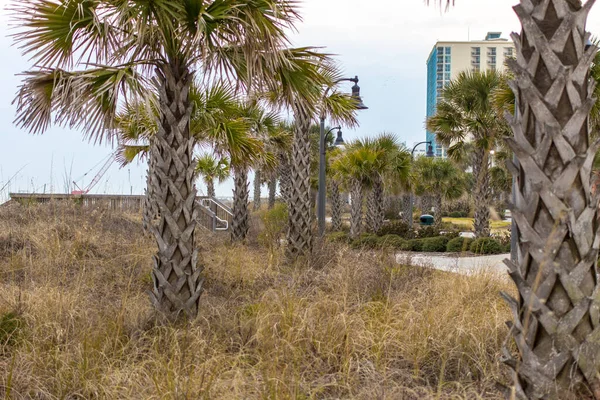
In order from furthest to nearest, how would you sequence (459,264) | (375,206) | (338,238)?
(375,206), (338,238), (459,264)

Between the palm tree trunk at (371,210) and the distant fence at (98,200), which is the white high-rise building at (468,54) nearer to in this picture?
the palm tree trunk at (371,210)

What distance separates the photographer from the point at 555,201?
3145 millimetres

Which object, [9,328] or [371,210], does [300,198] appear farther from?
[371,210]

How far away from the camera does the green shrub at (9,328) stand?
544 cm

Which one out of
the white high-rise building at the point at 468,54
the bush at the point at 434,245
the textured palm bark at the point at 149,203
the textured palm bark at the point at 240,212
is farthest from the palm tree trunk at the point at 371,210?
the white high-rise building at the point at 468,54

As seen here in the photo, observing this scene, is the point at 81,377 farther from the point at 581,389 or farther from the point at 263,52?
the point at 263,52

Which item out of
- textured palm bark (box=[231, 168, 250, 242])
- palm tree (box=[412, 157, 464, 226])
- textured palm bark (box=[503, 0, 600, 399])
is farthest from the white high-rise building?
textured palm bark (box=[503, 0, 600, 399])

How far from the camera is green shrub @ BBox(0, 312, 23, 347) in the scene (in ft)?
17.8

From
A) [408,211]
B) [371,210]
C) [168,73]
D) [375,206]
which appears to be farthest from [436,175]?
[168,73]

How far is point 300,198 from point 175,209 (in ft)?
22.1

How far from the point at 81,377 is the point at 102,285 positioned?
4487 millimetres

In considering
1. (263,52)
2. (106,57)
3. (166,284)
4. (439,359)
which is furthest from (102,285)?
(439,359)

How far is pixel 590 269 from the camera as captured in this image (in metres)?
3.28

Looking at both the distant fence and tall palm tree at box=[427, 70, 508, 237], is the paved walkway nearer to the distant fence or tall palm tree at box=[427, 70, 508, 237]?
tall palm tree at box=[427, 70, 508, 237]
